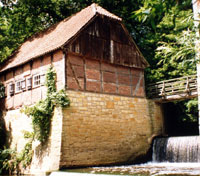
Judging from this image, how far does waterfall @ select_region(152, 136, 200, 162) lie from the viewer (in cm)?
1419

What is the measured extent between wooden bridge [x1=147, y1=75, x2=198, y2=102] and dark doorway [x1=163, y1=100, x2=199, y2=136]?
1.69 meters

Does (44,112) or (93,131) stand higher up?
(44,112)

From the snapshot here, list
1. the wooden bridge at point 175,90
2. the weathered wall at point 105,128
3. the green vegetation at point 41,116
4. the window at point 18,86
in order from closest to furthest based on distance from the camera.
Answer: the weathered wall at point 105,128 → the green vegetation at point 41,116 → the wooden bridge at point 175,90 → the window at point 18,86

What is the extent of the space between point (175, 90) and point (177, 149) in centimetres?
421

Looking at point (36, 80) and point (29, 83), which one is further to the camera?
point (29, 83)

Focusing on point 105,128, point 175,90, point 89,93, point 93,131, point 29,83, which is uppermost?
point 29,83

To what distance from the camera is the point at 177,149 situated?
14938 millimetres

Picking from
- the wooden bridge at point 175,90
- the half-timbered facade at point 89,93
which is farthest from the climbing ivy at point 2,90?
the wooden bridge at point 175,90

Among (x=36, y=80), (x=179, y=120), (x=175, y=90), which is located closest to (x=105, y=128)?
(x=36, y=80)

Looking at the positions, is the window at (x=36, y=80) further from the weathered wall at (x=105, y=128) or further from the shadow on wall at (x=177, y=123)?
the shadow on wall at (x=177, y=123)

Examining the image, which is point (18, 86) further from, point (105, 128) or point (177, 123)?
point (177, 123)

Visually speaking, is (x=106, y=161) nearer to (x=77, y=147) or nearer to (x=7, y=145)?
(x=77, y=147)

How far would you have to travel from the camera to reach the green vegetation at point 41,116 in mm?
13375

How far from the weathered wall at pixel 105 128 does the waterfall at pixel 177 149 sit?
843 mm
